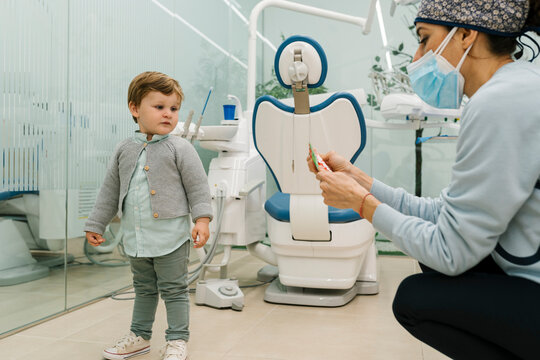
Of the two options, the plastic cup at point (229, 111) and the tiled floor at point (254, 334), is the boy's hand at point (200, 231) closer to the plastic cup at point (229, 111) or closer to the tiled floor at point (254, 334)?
the tiled floor at point (254, 334)

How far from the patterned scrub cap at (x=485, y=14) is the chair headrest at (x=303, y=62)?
3.16ft

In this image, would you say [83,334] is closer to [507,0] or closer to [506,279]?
[506,279]

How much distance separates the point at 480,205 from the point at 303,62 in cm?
126

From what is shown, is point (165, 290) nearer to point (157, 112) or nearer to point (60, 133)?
point (157, 112)

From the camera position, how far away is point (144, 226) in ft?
5.34

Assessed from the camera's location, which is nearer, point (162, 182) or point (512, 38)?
point (512, 38)

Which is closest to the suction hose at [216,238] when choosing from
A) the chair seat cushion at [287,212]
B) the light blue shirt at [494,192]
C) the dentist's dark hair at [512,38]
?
the chair seat cushion at [287,212]

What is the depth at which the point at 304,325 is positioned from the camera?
1.99m

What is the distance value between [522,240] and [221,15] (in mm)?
3502

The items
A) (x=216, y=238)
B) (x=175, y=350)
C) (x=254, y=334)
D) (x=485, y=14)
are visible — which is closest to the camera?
(x=485, y=14)

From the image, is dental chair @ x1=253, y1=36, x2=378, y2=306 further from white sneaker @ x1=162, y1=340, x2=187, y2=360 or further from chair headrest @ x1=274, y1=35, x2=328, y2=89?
white sneaker @ x1=162, y1=340, x2=187, y2=360

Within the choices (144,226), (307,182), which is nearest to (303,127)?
(307,182)


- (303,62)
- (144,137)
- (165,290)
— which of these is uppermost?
(303,62)

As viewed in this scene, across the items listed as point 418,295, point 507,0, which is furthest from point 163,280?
point 507,0
